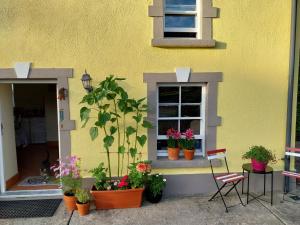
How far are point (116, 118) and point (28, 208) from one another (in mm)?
2129

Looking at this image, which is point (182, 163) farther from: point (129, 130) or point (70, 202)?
point (70, 202)

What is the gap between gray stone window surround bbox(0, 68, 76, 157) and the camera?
4.50 m

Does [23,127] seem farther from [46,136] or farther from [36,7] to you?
[36,7]

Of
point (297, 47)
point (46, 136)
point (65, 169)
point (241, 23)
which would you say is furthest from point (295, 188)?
point (46, 136)

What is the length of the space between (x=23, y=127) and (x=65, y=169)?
5172 mm

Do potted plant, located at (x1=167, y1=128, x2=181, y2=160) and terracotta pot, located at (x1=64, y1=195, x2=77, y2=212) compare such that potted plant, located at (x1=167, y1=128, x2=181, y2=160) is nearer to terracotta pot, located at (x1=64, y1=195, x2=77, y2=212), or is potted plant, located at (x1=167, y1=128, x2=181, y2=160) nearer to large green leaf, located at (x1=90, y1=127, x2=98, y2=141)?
large green leaf, located at (x1=90, y1=127, x2=98, y2=141)

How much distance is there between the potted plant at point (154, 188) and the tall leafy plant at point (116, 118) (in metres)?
0.51

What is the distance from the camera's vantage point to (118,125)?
4.74 metres

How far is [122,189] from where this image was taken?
4.42 meters

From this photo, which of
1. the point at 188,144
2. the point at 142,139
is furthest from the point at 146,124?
the point at 188,144

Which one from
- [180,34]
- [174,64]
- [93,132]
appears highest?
[180,34]

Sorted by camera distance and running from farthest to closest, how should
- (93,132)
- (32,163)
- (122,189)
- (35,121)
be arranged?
(35,121) < (32,163) < (122,189) < (93,132)

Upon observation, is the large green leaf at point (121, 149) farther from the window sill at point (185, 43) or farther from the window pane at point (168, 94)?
the window sill at point (185, 43)

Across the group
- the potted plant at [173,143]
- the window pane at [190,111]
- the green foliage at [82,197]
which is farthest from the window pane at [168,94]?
the green foliage at [82,197]
